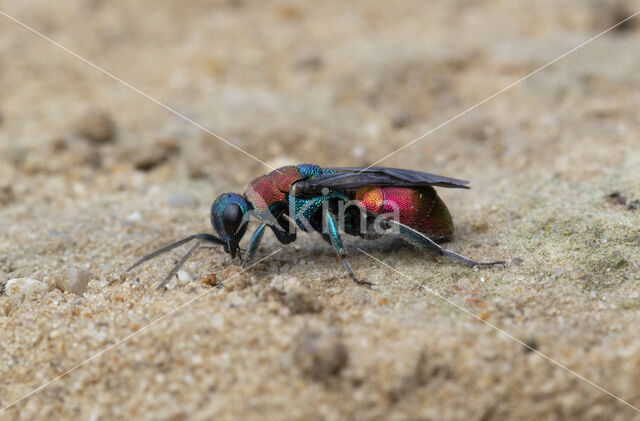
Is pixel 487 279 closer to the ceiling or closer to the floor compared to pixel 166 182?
closer to the floor

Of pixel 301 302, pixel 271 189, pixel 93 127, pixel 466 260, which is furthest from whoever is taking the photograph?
pixel 93 127

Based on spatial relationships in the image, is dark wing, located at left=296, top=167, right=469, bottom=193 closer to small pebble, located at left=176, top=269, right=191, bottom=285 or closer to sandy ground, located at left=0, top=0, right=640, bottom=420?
sandy ground, located at left=0, top=0, right=640, bottom=420

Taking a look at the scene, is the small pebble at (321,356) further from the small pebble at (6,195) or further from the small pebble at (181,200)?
the small pebble at (6,195)

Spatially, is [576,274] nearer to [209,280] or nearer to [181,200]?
[209,280]

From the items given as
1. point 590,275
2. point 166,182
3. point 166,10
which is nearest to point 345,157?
point 166,182

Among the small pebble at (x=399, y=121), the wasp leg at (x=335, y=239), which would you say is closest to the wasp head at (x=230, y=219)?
the wasp leg at (x=335, y=239)

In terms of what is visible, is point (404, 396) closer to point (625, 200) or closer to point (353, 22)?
point (625, 200)

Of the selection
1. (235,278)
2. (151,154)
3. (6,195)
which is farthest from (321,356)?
(6,195)
